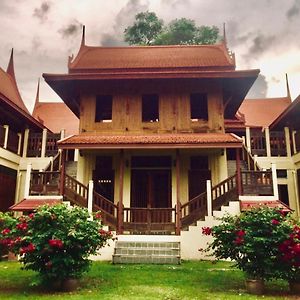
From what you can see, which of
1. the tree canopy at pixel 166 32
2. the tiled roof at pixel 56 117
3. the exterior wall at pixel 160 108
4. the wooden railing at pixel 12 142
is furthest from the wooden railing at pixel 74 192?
Answer: the tree canopy at pixel 166 32

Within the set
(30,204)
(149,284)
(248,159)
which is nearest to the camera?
(149,284)

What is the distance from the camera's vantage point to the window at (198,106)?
15273 millimetres

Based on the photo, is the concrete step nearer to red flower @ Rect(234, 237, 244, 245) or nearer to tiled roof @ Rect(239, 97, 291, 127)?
red flower @ Rect(234, 237, 244, 245)

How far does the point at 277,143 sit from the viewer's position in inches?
699

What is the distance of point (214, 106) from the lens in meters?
15.0

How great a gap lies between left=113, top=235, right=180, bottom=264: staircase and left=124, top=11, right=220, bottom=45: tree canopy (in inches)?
792

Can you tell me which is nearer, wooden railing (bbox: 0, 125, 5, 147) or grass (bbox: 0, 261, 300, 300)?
grass (bbox: 0, 261, 300, 300)

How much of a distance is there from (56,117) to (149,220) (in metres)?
13.2

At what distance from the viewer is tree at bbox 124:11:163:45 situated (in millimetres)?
30375

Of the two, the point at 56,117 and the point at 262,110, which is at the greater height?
Result: the point at 262,110

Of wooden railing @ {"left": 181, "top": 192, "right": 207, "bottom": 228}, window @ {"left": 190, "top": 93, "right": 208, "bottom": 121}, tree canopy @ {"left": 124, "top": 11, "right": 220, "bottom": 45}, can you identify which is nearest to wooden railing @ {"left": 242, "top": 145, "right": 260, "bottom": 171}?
window @ {"left": 190, "top": 93, "right": 208, "bottom": 121}

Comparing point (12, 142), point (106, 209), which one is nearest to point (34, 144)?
point (12, 142)

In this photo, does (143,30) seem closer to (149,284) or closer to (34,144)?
(34,144)

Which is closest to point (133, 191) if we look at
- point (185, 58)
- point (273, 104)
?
point (185, 58)
